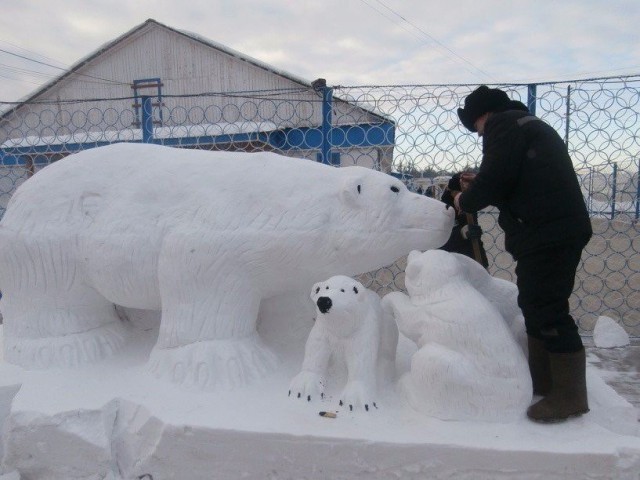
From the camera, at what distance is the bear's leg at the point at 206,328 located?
5.36ft

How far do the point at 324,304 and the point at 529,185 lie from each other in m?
0.68

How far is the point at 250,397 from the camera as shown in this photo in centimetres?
157

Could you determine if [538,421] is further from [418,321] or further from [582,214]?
[582,214]

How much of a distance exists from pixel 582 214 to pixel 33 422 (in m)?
1.73

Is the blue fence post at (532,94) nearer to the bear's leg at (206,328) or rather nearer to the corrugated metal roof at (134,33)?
the bear's leg at (206,328)

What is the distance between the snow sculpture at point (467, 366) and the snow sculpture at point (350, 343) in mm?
143

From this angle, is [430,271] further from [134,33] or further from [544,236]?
[134,33]

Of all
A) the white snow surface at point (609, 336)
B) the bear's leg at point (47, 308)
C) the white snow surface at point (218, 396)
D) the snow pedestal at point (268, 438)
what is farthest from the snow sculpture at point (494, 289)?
the white snow surface at point (609, 336)

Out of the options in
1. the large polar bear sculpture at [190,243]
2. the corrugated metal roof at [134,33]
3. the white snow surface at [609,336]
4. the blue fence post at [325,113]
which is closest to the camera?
the large polar bear sculpture at [190,243]

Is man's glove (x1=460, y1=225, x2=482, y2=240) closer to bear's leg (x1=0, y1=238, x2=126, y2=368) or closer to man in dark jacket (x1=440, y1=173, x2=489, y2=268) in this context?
man in dark jacket (x1=440, y1=173, x2=489, y2=268)

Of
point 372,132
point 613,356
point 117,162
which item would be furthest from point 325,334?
point 372,132

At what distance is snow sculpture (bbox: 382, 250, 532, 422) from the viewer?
139cm

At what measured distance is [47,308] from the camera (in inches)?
72.5

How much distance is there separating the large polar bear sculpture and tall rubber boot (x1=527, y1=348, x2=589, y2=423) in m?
0.55
